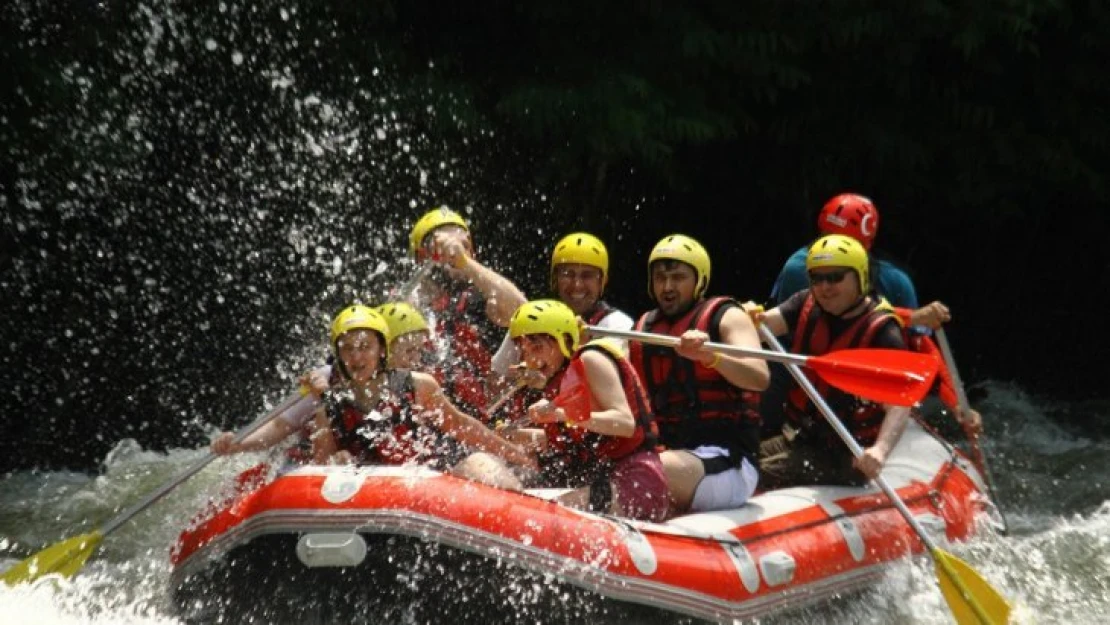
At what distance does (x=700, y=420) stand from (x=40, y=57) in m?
4.62

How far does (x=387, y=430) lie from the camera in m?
5.48

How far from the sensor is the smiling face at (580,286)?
6617 mm

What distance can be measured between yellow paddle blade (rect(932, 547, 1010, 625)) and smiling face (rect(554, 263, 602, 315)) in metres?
1.93

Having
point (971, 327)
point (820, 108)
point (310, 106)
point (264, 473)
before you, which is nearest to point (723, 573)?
point (264, 473)

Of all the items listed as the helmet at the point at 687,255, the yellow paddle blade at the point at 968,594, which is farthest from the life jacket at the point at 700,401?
the yellow paddle blade at the point at 968,594

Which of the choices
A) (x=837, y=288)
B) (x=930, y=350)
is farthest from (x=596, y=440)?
(x=930, y=350)

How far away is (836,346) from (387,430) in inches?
83.6

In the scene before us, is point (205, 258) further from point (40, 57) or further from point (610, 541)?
point (610, 541)

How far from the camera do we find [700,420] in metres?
5.89

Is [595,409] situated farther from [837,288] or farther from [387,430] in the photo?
[837,288]

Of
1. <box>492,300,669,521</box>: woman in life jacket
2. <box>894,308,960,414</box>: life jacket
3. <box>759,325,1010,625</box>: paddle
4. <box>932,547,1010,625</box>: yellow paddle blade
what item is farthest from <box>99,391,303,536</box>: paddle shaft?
<box>894,308,960,414</box>: life jacket

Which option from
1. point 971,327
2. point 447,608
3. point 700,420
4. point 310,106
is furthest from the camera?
point 971,327

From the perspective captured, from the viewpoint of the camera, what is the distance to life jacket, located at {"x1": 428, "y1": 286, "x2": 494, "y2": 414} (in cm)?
644

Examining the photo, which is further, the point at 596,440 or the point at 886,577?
the point at 886,577
